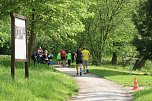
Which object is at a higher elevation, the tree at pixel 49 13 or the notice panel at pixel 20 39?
the tree at pixel 49 13

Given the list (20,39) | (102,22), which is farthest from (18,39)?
(102,22)

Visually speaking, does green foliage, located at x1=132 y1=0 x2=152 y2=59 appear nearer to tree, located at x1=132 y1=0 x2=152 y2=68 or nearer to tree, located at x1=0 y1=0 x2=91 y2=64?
tree, located at x1=132 y1=0 x2=152 y2=68

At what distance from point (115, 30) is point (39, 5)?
2729 centimetres

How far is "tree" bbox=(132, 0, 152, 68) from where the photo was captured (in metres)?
35.8

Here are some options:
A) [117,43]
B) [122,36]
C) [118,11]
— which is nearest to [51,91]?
[118,11]

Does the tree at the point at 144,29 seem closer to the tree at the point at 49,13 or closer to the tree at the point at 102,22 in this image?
the tree at the point at 49,13

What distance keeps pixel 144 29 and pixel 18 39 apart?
75.4ft

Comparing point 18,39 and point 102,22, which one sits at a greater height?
point 102,22

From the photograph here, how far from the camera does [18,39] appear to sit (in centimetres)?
1500

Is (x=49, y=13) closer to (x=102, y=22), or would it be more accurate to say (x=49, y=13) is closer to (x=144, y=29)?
(x=144, y=29)

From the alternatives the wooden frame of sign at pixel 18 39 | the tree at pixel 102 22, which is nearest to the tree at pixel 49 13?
the wooden frame of sign at pixel 18 39

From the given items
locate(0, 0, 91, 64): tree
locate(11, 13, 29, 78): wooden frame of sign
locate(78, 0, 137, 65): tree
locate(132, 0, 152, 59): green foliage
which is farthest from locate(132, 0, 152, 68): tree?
locate(11, 13, 29, 78): wooden frame of sign

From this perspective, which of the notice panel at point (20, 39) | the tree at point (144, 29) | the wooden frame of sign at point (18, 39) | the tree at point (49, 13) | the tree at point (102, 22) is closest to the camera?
the wooden frame of sign at point (18, 39)

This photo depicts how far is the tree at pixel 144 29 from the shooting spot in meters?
35.8
